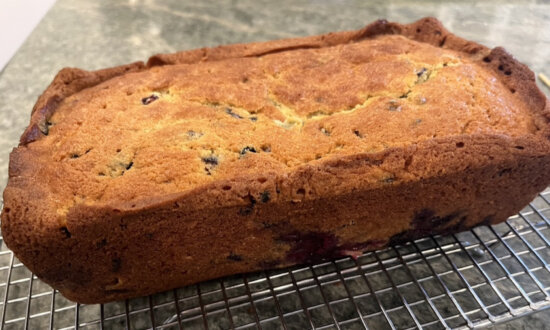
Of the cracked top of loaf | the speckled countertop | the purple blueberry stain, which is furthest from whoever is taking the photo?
the speckled countertop

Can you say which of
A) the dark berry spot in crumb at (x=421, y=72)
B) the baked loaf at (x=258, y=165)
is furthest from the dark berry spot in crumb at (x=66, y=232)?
the dark berry spot in crumb at (x=421, y=72)

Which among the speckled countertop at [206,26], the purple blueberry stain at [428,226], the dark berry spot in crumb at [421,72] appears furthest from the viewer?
the speckled countertop at [206,26]

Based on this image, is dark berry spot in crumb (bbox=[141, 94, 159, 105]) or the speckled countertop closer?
dark berry spot in crumb (bbox=[141, 94, 159, 105])

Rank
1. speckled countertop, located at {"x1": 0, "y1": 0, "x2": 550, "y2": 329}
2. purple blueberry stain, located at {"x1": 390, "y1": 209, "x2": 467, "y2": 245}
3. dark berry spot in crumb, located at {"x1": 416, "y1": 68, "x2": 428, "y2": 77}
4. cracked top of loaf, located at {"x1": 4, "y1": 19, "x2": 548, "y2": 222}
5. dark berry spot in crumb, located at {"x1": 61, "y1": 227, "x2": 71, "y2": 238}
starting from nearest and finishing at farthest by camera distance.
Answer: dark berry spot in crumb, located at {"x1": 61, "y1": 227, "x2": 71, "y2": 238} < cracked top of loaf, located at {"x1": 4, "y1": 19, "x2": 548, "y2": 222} < purple blueberry stain, located at {"x1": 390, "y1": 209, "x2": 467, "y2": 245} < dark berry spot in crumb, located at {"x1": 416, "y1": 68, "x2": 428, "y2": 77} < speckled countertop, located at {"x1": 0, "y1": 0, "x2": 550, "y2": 329}

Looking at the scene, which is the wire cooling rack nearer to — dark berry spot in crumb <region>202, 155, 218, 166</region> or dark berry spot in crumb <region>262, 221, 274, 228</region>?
dark berry spot in crumb <region>262, 221, 274, 228</region>

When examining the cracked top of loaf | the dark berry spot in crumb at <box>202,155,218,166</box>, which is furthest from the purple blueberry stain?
the dark berry spot in crumb at <box>202,155,218,166</box>

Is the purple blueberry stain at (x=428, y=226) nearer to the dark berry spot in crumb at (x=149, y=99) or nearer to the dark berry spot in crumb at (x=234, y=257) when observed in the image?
the dark berry spot in crumb at (x=234, y=257)

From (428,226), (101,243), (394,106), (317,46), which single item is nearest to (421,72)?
(394,106)
